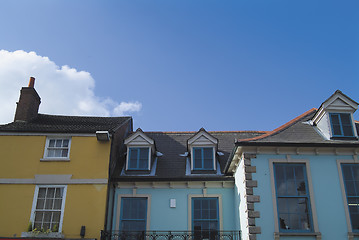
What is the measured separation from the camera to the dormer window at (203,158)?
16.1 meters

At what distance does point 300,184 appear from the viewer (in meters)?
13.0

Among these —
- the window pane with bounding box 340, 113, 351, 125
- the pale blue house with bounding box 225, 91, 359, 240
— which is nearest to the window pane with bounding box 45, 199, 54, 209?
the pale blue house with bounding box 225, 91, 359, 240

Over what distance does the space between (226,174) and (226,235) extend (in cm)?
269

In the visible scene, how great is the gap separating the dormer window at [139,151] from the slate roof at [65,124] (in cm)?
103

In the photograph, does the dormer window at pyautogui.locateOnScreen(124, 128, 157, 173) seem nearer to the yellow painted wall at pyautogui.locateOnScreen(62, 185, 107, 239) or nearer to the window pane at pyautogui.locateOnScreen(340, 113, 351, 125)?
the yellow painted wall at pyautogui.locateOnScreen(62, 185, 107, 239)

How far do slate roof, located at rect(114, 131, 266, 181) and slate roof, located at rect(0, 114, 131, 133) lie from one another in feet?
6.45

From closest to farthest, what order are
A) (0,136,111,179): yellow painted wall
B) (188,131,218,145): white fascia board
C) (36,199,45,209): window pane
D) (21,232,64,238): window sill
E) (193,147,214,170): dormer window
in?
(21,232,64,238): window sill < (36,199,45,209): window pane < (0,136,111,179): yellow painted wall < (193,147,214,170): dormer window < (188,131,218,145): white fascia board

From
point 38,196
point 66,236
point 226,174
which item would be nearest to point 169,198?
point 226,174

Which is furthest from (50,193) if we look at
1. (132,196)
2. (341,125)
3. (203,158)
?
(341,125)

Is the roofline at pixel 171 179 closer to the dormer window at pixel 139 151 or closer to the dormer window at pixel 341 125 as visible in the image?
the dormer window at pixel 139 151

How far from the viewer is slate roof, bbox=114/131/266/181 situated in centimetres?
1546

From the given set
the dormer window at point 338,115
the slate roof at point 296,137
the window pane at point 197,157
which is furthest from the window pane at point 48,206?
the dormer window at point 338,115

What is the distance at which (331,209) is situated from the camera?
12.6 meters

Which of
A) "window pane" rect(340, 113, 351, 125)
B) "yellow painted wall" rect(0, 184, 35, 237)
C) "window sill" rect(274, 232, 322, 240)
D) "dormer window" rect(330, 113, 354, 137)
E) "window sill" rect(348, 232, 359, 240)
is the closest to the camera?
"window sill" rect(274, 232, 322, 240)
